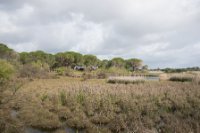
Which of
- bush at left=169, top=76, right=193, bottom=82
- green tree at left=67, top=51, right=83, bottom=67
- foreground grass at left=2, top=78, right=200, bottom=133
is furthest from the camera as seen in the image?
green tree at left=67, top=51, right=83, bottom=67

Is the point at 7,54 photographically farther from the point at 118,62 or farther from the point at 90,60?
the point at 118,62

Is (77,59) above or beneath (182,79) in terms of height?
above

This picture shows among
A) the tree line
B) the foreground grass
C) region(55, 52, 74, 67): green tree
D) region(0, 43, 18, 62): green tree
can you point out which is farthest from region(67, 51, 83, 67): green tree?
the foreground grass

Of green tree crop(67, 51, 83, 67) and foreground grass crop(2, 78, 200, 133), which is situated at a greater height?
green tree crop(67, 51, 83, 67)

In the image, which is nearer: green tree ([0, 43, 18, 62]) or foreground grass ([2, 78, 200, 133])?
foreground grass ([2, 78, 200, 133])

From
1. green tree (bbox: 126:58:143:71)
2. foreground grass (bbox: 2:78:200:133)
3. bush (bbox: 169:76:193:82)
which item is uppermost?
green tree (bbox: 126:58:143:71)

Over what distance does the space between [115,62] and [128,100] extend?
218 feet

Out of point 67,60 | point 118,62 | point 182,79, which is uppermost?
point 67,60

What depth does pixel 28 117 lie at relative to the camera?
8.29 meters

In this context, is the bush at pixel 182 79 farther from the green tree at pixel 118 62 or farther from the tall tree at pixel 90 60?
the green tree at pixel 118 62

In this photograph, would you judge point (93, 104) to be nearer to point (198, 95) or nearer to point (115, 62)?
point (198, 95)

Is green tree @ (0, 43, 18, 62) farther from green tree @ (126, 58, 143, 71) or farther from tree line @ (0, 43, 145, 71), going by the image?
green tree @ (126, 58, 143, 71)

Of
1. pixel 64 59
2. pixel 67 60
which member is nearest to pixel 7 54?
pixel 64 59

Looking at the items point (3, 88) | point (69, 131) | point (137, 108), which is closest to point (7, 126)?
point (3, 88)
